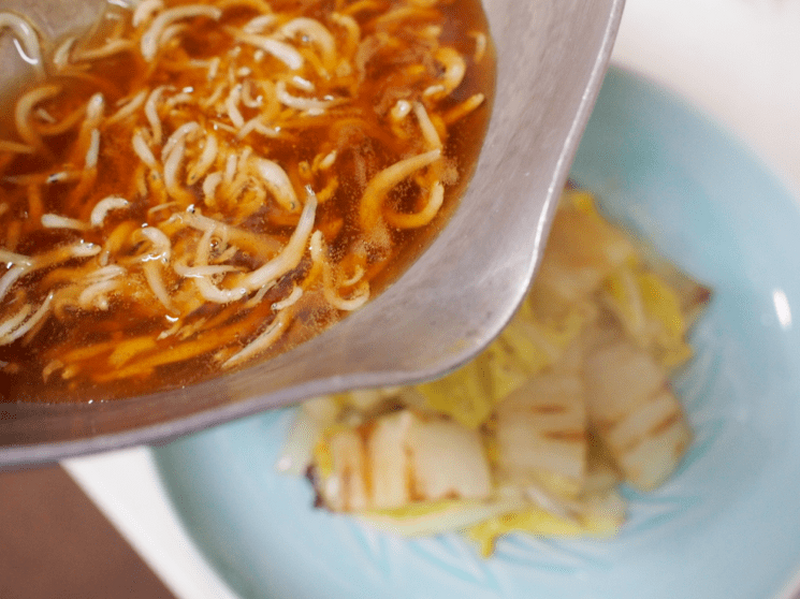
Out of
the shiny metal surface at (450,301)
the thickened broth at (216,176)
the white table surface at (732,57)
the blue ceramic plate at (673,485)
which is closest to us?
the shiny metal surface at (450,301)

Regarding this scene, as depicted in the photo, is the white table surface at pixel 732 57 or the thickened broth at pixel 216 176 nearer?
the thickened broth at pixel 216 176

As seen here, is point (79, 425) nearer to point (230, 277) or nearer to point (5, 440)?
point (5, 440)

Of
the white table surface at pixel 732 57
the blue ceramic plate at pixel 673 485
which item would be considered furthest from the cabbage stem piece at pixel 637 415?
the white table surface at pixel 732 57

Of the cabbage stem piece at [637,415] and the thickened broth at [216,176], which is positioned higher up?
the thickened broth at [216,176]

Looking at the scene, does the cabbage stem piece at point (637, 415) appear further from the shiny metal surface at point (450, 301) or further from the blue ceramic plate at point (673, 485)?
the shiny metal surface at point (450, 301)

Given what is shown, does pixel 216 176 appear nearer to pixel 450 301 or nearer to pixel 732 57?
pixel 450 301

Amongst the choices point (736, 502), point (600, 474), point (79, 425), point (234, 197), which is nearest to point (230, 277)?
point (234, 197)

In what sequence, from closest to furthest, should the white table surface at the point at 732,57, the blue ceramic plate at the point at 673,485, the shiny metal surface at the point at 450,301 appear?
the shiny metal surface at the point at 450,301 < the blue ceramic plate at the point at 673,485 < the white table surface at the point at 732,57
